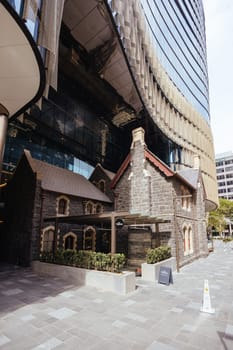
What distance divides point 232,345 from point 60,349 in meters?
4.01

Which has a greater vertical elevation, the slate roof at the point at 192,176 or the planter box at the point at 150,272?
the slate roof at the point at 192,176

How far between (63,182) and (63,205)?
243cm

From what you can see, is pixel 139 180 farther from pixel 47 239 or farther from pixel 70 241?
pixel 47 239

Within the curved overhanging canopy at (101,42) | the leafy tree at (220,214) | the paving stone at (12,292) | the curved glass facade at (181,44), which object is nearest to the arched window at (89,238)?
the paving stone at (12,292)

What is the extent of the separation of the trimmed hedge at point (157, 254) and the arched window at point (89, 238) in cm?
748

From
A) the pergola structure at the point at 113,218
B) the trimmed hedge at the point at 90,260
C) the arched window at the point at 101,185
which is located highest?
the arched window at the point at 101,185

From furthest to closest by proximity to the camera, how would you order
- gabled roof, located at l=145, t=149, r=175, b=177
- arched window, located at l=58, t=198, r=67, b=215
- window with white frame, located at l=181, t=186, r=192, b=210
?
window with white frame, located at l=181, t=186, r=192, b=210, arched window, located at l=58, t=198, r=67, b=215, gabled roof, located at l=145, t=149, r=175, b=177

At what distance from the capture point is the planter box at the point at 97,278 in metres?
8.61

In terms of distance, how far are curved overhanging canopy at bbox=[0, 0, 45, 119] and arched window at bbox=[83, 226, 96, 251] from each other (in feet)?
37.8

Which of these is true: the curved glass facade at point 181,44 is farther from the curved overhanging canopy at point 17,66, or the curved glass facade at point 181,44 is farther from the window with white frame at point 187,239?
the window with white frame at point 187,239

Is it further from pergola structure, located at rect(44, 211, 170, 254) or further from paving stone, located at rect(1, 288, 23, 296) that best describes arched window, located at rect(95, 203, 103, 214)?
paving stone, located at rect(1, 288, 23, 296)

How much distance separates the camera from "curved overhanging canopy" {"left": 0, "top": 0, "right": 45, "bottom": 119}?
6.36 metres

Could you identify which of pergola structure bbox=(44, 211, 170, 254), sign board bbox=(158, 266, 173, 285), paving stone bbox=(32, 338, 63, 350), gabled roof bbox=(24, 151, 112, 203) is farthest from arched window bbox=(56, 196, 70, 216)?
paving stone bbox=(32, 338, 63, 350)

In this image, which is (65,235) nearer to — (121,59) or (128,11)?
(121,59)
